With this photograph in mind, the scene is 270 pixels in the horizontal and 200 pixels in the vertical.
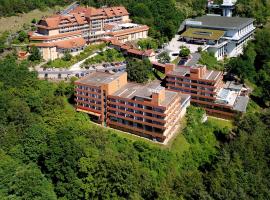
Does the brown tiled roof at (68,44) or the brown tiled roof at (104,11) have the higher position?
the brown tiled roof at (104,11)

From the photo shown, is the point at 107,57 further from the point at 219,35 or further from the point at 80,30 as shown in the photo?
the point at 219,35

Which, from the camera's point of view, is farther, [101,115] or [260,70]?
[260,70]

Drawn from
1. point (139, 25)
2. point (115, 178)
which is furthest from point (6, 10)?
point (115, 178)

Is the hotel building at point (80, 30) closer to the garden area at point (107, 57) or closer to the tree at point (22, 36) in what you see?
the tree at point (22, 36)

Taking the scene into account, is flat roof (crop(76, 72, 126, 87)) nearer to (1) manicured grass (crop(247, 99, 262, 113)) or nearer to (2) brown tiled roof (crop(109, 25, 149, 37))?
(2) brown tiled roof (crop(109, 25, 149, 37))

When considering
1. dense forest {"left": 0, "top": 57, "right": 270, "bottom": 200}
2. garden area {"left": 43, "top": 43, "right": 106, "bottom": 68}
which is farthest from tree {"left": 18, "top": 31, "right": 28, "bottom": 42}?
dense forest {"left": 0, "top": 57, "right": 270, "bottom": 200}

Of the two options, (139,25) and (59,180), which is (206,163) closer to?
(59,180)

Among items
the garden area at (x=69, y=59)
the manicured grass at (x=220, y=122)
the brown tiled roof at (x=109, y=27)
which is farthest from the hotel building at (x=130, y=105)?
the brown tiled roof at (x=109, y=27)
